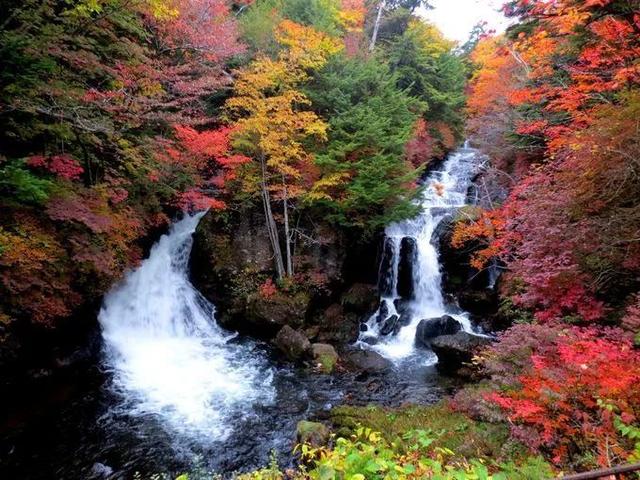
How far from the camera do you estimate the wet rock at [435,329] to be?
1261 centimetres

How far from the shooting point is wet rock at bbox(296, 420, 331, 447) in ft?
22.7

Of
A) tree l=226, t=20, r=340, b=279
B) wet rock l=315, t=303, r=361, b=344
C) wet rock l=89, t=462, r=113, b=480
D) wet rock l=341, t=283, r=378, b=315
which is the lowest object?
wet rock l=89, t=462, r=113, b=480

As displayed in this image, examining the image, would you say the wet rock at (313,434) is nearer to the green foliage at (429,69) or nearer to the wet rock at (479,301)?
the wet rock at (479,301)

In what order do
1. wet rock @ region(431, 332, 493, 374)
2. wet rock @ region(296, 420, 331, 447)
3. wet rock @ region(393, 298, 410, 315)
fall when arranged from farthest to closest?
wet rock @ region(393, 298, 410, 315)
wet rock @ region(431, 332, 493, 374)
wet rock @ region(296, 420, 331, 447)

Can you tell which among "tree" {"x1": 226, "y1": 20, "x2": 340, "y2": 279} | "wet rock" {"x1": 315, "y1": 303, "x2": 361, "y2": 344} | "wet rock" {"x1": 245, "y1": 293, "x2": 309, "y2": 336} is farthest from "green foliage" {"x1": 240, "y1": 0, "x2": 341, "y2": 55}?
"wet rock" {"x1": 315, "y1": 303, "x2": 361, "y2": 344}

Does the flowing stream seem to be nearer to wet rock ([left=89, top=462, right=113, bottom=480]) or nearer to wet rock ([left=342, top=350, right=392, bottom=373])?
wet rock ([left=89, top=462, right=113, bottom=480])

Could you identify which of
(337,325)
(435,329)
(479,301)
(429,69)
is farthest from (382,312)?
(429,69)

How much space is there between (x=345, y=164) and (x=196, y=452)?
902cm

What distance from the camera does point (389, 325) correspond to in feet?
44.9

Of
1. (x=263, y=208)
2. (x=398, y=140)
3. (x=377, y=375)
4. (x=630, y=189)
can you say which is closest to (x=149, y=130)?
(x=263, y=208)

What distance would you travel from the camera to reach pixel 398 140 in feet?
42.2

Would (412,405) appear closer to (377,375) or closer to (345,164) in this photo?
(377,375)

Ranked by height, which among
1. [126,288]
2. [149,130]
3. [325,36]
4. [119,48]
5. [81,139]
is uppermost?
[325,36]

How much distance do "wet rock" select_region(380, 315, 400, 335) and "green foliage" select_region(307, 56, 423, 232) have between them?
3.55m
